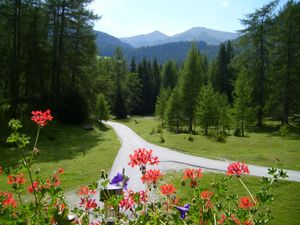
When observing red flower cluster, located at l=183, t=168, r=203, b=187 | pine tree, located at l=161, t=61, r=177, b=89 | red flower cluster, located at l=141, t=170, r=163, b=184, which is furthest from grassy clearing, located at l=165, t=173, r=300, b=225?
pine tree, located at l=161, t=61, r=177, b=89

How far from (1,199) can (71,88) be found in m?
37.0

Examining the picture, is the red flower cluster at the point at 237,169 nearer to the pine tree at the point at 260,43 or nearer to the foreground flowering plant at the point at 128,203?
the foreground flowering plant at the point at 128,203

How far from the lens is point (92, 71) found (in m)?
42.3

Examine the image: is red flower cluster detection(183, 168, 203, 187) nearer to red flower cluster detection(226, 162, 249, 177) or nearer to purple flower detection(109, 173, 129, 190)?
red flower cluster detection(226, 162, 249, 177)

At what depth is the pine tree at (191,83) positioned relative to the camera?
40500 mm

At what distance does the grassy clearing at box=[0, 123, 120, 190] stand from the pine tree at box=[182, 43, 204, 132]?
11.7m

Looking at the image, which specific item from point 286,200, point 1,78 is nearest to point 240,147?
point 286,200

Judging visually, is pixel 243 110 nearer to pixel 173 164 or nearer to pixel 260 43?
pixel 260 43

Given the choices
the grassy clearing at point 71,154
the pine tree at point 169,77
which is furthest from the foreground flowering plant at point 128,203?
the pine tree at point 169,77

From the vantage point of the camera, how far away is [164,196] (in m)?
2.86

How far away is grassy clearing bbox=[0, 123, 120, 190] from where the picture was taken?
59.2ft

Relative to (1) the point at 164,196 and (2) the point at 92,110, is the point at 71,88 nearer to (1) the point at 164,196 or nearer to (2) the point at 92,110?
(2) the point at 92,110

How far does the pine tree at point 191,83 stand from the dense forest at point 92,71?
0.40 ft

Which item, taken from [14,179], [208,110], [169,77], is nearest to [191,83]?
[208,110]
